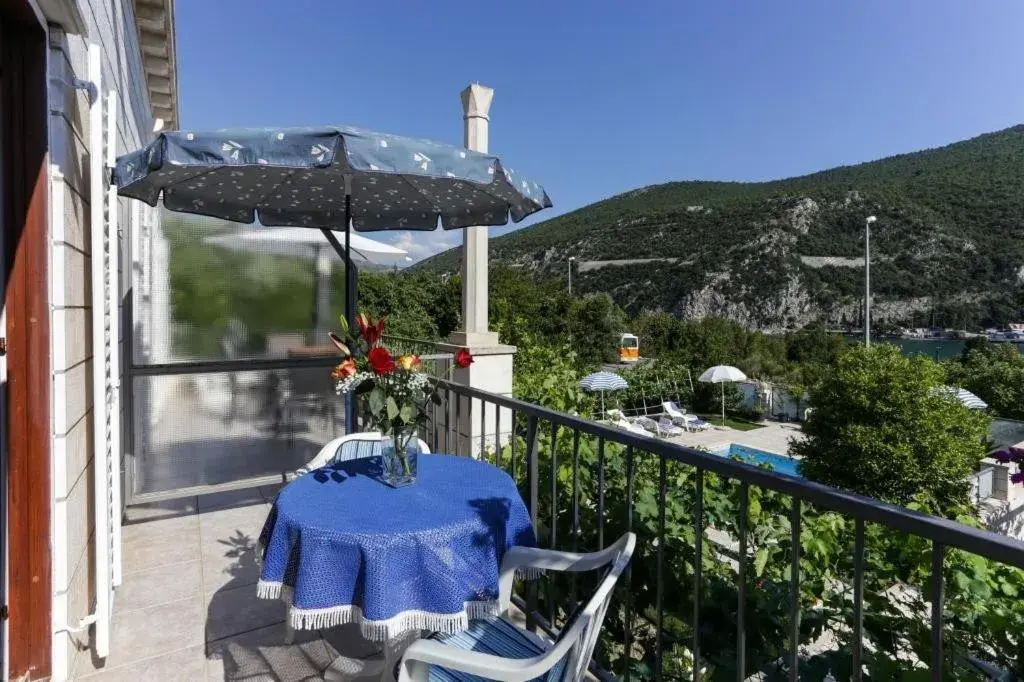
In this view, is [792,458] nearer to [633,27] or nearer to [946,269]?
[633,27]

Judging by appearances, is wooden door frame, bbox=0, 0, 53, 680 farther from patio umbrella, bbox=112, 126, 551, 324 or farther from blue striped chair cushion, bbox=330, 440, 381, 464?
blue striped chair cushion, bbox=330, 440, 381, 464

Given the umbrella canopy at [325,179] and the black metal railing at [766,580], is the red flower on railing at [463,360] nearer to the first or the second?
the black metal railing at [766,580]

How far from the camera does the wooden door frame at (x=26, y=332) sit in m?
1.58

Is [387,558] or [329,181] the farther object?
[329,181]

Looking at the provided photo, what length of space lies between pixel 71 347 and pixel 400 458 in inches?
44.7

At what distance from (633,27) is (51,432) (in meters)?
17.5

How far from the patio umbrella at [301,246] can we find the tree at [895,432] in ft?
39.6

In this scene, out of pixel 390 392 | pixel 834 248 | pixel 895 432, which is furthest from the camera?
pixel 834 248

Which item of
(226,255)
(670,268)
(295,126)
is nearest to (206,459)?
(226,255)

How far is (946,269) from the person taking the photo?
147 feet

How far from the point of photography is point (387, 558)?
4.75 ft

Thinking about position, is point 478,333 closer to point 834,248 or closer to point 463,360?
point 463,360

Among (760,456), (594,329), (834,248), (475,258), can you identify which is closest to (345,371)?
(475,258)

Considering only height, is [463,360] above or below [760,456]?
above
